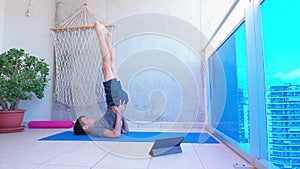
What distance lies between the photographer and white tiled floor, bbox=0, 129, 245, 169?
3.92ft

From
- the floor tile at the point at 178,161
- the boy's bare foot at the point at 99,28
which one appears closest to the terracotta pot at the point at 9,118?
the boy's bare foot at the point at 99,28

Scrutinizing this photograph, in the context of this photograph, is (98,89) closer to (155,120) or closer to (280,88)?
(155,120)

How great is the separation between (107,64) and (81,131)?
2.92 ft

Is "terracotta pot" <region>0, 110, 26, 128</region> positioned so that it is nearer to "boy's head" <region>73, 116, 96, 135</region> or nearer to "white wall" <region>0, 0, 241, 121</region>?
"white wall" <region>0, 0, 241, 121</region>

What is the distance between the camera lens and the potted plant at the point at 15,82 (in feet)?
8.08

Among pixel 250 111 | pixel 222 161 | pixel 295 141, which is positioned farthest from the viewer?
pixel 222 161

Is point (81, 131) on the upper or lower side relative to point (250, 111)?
lower

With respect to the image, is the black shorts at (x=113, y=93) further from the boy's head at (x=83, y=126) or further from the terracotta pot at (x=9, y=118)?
the terracotta pot at (x=9, y=118)

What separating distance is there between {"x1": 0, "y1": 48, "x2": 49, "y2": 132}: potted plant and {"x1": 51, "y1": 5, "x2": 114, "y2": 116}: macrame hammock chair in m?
0.45

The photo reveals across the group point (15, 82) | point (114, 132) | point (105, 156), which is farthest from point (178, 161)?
point (15, 82)

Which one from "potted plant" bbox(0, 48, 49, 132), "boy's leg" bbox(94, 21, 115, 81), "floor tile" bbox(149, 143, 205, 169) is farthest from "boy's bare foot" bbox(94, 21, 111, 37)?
"floor tile" bbox(149, 143, 205, 169)

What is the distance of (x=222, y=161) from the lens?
1.30 meters

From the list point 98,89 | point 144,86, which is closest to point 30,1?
A: point 98,89

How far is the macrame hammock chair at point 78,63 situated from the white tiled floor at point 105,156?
133cm
